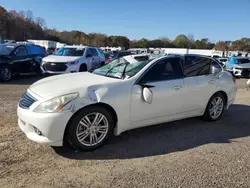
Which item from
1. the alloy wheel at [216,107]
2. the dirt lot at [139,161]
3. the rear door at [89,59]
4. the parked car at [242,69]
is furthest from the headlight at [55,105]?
the parked car at [242,69]

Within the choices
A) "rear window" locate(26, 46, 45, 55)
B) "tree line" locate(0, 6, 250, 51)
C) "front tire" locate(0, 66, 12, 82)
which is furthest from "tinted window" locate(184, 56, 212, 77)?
"tree line" locate(0, 6, 250, 51)

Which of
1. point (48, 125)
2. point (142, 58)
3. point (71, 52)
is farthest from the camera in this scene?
point (71, 52)

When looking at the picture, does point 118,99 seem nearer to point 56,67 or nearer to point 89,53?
point 56,67

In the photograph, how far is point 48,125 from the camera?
382 cm

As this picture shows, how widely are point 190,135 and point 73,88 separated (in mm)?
2500

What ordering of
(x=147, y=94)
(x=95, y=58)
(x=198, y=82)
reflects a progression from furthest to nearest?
1. (x=95, y=58)
2. (x=198, y=82)
3. (x=147, y=94)

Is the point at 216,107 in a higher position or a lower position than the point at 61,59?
lower

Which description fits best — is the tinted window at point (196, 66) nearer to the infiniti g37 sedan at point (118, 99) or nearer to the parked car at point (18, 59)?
the infiniti g37 sedan at point (118, 99)

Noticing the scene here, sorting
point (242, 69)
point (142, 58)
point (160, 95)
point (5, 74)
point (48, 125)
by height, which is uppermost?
point (142, 58)

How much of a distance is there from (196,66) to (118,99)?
2298mm

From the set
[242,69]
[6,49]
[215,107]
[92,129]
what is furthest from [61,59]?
[242,69]

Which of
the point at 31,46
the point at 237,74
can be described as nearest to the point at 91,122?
the point at 31,46

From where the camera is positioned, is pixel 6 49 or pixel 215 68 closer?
pixel 215 68

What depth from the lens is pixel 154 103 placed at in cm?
479
